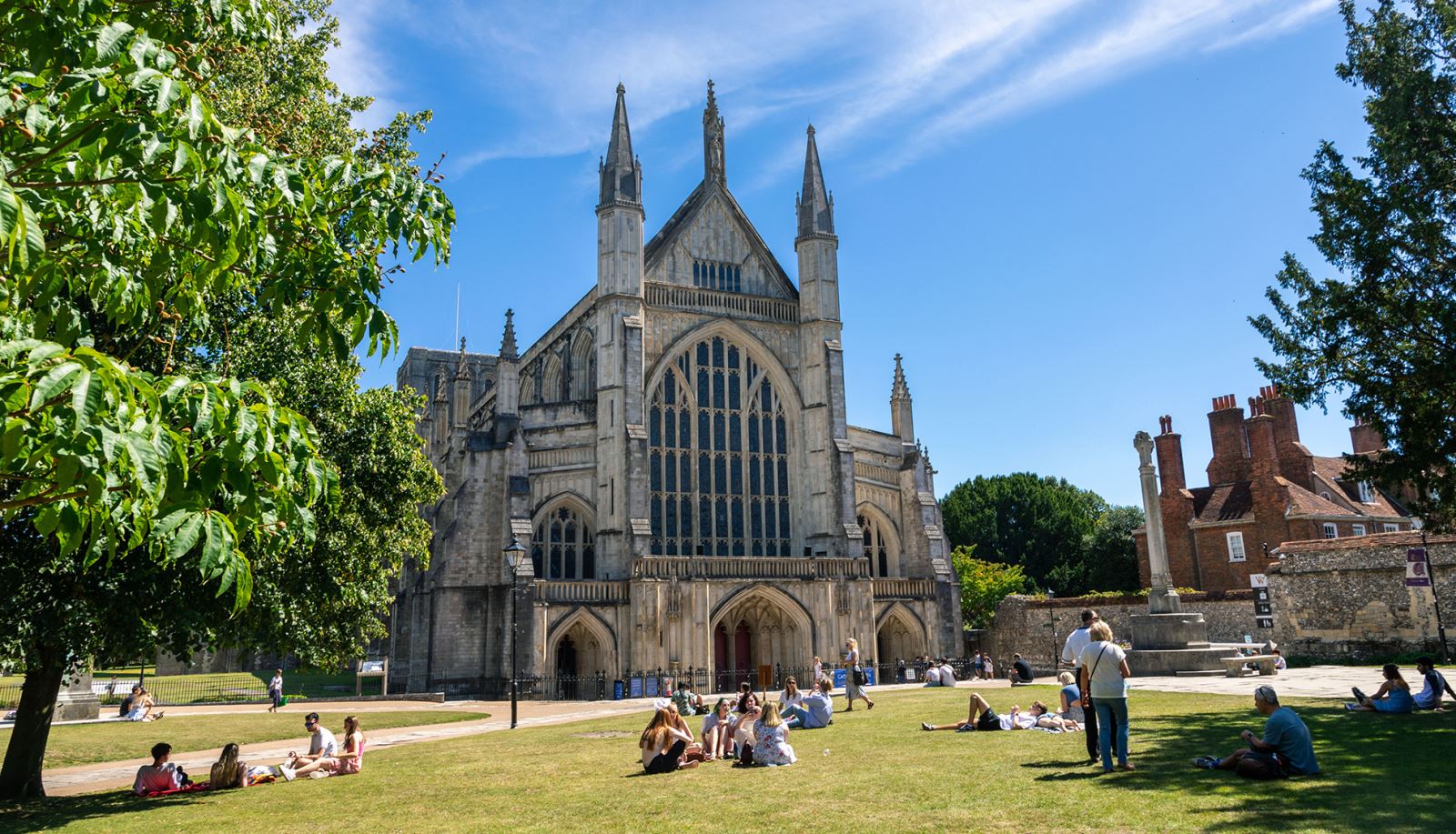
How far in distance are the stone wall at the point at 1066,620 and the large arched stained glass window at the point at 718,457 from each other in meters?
10.6

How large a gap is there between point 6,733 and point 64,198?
22.6m

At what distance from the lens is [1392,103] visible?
16.5 metres

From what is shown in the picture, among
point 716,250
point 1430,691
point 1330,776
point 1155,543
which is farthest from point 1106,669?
point 716,250

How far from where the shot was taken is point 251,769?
45.0 feet

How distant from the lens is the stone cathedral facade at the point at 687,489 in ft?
116

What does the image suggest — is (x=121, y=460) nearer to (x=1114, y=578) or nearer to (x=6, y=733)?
A: (x=6, y=733)

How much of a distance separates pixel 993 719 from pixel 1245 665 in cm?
1446

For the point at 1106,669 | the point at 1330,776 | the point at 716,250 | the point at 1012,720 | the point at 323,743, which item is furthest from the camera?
the point at 716,250

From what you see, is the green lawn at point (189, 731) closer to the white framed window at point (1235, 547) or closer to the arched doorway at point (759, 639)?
the arched doorway at point (759, 639)

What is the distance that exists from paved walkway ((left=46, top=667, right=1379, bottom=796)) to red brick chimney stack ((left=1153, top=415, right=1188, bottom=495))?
1962 cm

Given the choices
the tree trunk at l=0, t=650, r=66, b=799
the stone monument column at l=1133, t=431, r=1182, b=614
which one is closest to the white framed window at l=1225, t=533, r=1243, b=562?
the stone monument column at l=1133, t=431, r=1182, b=614

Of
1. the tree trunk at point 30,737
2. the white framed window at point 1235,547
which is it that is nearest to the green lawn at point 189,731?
the tree trunk at point 30,737

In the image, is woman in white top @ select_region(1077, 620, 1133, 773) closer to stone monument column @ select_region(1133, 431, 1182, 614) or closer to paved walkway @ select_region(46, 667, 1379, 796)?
paved walkway @ select_region(46, 667, 1379, 796)

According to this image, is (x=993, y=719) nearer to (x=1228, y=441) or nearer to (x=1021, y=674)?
(x=1021, y=674)
